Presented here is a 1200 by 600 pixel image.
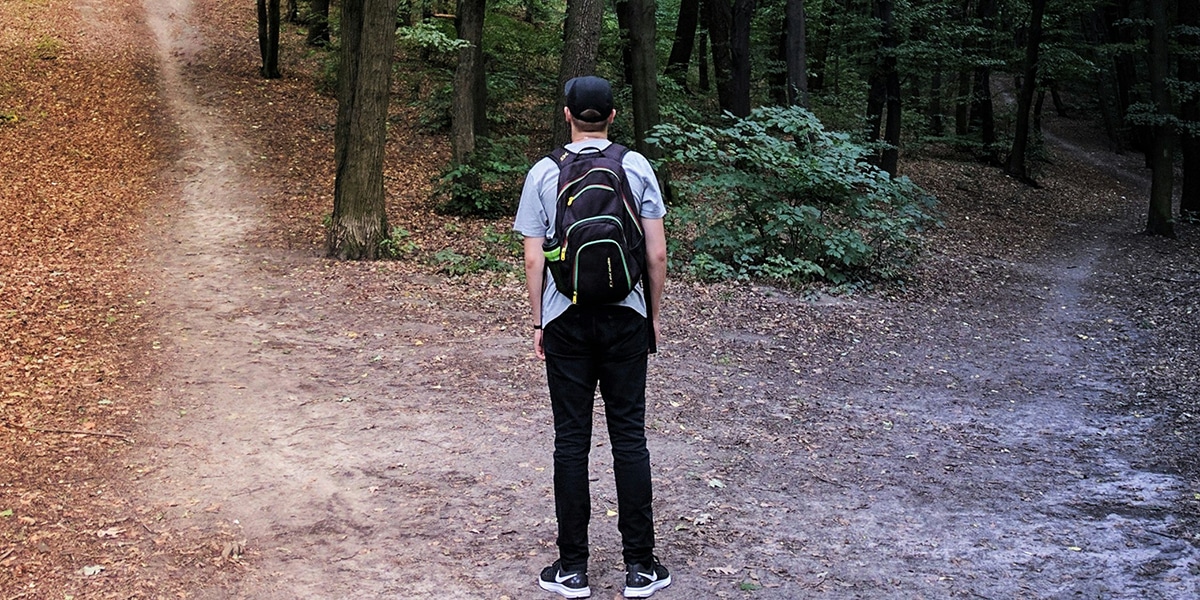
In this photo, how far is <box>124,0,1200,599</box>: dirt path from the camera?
13.3 feet

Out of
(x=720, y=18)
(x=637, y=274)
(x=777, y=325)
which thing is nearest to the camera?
(x=637, y=274)

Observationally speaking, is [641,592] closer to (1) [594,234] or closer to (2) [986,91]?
(1) [594,234]

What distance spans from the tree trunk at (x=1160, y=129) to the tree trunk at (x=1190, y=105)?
2.17ft

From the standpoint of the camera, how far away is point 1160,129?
17766 mm

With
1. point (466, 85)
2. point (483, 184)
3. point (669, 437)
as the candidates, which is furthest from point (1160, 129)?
point (669, 437)

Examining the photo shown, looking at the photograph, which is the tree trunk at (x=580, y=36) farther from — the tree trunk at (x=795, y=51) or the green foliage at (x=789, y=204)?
the tree trunk at (x=795, y=51)

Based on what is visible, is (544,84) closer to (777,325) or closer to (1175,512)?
(777,325)

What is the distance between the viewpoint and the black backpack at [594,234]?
3336mm

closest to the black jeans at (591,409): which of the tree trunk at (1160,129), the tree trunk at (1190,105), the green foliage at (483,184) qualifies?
the green foliage at (483,184)

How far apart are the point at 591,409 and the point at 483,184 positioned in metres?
10.8

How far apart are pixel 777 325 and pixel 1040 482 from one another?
4159 millimetres

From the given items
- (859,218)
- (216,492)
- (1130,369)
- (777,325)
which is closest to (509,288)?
(777,325)

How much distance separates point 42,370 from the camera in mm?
Answer: 6527

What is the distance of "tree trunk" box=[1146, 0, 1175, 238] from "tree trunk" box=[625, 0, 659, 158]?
1054cm
